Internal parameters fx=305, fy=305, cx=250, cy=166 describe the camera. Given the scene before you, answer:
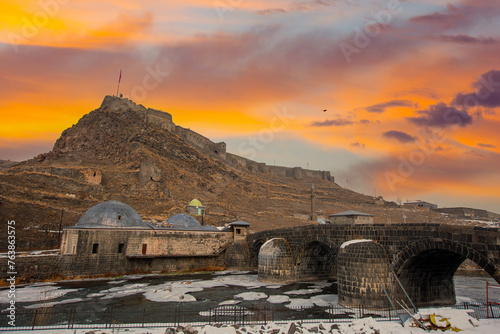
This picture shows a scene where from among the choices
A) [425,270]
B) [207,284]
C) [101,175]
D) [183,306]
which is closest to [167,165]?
[101,175]

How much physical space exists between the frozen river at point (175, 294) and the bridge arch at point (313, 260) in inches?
52.8

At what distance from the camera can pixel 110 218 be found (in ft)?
99.4

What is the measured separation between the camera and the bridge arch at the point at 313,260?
2452 cm

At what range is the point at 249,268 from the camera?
3450cm

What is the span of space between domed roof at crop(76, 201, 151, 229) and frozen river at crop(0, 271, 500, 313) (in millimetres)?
5660

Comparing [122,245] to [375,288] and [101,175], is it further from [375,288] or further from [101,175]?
[101,175]

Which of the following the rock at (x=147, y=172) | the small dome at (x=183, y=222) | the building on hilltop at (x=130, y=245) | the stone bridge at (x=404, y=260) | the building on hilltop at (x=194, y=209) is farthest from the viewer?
the rock at (x=147, y=172)

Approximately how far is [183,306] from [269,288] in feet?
24.9

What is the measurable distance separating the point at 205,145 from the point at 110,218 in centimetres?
7701

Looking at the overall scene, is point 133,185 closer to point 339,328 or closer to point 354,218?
point 354,218

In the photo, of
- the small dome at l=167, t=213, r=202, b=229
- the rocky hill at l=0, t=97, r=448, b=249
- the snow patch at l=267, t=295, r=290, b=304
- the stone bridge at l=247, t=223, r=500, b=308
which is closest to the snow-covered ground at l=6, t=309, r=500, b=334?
the stone bridge at l=247, t=223, r=500, b=308

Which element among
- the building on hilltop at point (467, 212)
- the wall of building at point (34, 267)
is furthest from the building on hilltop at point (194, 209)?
the building on hilltop at point (467, 212)

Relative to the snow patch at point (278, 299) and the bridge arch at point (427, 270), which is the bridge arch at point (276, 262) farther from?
the bridge arch at point (427, 270)

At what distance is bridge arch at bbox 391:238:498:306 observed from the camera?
1567cm
